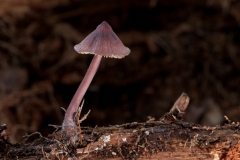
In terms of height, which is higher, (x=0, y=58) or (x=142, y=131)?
(x=0, y=58)

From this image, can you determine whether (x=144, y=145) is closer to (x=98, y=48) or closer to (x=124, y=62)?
(x=98, y=48)

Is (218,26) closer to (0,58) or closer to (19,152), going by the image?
(0,58)

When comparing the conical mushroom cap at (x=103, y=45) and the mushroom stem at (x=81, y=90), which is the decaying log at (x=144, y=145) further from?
the conical mushroom cap at (x=103, y=45)

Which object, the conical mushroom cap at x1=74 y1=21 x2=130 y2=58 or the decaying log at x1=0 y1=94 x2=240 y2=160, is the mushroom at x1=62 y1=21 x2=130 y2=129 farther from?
the decaying log at x1=0 y1=94 x2=240 y2=160

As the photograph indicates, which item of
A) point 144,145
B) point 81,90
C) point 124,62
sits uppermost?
point 124,62

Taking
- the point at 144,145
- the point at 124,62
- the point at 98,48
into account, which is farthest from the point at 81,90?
the point at 124,62

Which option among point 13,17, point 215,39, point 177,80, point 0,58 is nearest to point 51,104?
point 0,58

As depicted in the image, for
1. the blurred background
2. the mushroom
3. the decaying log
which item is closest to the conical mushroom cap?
the mushroom
